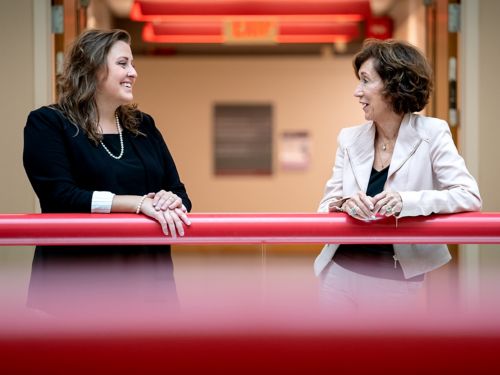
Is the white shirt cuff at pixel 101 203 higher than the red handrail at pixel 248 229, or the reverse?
the white shirt cuff at pixel 101 203

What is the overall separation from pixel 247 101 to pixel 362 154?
22.9 feet

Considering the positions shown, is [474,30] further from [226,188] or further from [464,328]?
[226,188]

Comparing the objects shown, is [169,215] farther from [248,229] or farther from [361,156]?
[361,156]

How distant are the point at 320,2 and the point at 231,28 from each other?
1042 mm

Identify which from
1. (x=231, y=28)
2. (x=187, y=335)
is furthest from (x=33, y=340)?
(x=231, y=28)

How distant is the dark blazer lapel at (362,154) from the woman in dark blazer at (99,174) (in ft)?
1.66

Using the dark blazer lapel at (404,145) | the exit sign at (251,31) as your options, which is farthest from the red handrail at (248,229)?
the exit sign at (251,31)

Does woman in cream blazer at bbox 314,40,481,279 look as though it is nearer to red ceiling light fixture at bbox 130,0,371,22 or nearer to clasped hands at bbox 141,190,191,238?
clasped hands at bbox 141,190,191,238

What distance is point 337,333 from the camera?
4.94 ft

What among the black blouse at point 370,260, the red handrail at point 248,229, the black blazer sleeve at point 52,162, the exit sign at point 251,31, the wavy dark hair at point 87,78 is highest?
the exit sign at point 251,31

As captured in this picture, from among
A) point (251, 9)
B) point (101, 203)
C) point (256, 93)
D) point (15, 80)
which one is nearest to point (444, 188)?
point (101, 203)

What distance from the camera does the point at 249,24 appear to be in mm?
7070

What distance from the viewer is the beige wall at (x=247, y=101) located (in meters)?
8.95

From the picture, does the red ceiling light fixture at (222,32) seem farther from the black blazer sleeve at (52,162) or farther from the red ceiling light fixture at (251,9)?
the black blazer sleeve at (52,162)
